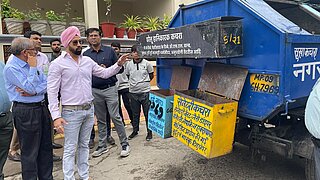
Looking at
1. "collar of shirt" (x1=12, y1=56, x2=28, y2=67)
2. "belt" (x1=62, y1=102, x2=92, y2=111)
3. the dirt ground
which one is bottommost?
the dirt ground

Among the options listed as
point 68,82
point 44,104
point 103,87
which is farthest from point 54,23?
point 68,82

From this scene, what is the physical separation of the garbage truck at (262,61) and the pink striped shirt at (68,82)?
3.11 ft

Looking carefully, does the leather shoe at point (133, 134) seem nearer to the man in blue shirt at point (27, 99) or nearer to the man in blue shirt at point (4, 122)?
the man in blue shirt at point (27, 99)

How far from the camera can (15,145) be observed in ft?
14.0

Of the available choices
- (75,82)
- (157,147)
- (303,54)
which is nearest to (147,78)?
(157,147)

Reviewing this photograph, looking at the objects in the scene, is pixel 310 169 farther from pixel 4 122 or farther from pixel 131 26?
pixel 131 26

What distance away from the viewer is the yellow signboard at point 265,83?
252 centimetres

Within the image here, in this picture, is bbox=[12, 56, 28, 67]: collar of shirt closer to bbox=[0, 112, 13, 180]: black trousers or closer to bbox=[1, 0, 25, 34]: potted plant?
bbox=[0, 112, 13, 180]: black trousers

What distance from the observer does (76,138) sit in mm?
3070

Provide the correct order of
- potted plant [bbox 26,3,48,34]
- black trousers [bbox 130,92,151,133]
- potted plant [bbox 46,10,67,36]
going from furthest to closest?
potted plant [bbox 46,10,67,36] → potted plant [bbox 26,3,48,34] → black trousers [bbox 130,92,151,133]

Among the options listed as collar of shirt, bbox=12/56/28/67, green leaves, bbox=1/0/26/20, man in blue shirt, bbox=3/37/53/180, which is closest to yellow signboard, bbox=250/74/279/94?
man in blue shirt, bbox=3/37/53/180

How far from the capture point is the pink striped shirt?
2.89 m

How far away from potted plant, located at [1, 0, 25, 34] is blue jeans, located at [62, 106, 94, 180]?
12.4ft

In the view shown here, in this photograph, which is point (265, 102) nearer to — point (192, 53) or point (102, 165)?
point (192, 53)
